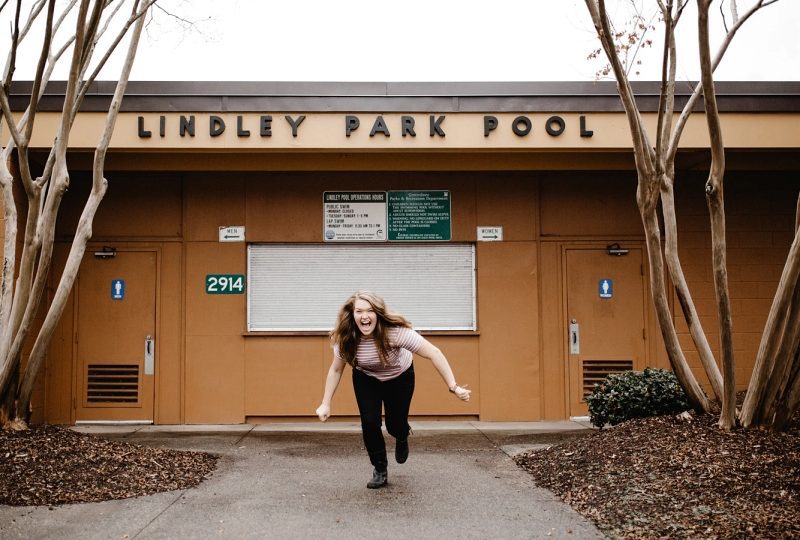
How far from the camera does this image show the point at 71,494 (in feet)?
17.3

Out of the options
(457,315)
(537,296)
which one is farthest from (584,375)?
(457,315)

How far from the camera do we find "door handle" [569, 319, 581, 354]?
959 centimetres

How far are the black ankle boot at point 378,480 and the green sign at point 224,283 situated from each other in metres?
4.42

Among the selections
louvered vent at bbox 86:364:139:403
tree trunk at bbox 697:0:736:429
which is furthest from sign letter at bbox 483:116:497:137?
louvered vent at bbox 86:364:139:403

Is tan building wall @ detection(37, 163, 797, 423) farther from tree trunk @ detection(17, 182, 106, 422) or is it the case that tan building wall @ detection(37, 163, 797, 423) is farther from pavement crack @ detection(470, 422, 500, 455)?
tree trunk @ detection(17, 182, 106, 422)

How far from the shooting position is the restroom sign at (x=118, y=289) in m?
9.48

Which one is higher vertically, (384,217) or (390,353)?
(384,217)

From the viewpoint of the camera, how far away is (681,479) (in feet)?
16.7

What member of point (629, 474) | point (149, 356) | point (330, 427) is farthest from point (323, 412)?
point (149, 356)

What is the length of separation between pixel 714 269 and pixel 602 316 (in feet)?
12.3

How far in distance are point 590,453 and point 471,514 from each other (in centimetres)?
159

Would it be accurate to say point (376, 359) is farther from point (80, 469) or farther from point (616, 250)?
point (616, 250)

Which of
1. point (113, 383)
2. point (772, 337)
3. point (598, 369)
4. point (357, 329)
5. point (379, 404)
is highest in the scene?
point (357, 329)

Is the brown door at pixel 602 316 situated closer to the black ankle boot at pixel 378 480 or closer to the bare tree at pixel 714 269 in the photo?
the bare tree at pixel 714 269
